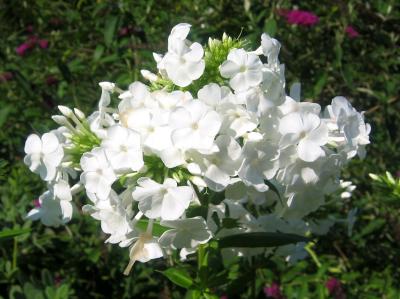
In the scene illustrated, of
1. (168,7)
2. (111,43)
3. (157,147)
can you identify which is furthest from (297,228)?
(168,7)

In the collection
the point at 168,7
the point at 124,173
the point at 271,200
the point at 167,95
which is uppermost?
the point at 167,95

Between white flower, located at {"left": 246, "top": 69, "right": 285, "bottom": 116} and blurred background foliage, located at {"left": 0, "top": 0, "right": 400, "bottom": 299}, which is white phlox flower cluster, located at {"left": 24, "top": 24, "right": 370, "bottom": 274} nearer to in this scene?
white flower, located at {"left": 246, "top": 69, "right": 285, "bottom": 116}

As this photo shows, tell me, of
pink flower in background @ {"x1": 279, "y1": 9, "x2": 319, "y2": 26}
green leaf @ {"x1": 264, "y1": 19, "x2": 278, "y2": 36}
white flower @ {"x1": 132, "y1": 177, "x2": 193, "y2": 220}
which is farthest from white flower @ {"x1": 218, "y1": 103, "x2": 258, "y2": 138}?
pink flower in background @ {"x1": 279, "y1": 9, "x2": 319, "y2": 26}

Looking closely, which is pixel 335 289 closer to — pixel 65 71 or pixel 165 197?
pixel 165 197

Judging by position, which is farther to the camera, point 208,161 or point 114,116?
point 114,116

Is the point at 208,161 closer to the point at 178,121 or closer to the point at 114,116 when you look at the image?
the point at 178,121

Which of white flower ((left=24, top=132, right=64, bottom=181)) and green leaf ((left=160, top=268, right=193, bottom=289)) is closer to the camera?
Result: white flower ((left=24, top=132, right=64, bottom=181))

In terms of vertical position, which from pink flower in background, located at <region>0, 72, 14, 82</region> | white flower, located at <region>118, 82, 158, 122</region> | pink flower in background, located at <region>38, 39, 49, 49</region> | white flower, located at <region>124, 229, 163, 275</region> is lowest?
pink flower in background, located at <region>0, 72, 14, 82</region>

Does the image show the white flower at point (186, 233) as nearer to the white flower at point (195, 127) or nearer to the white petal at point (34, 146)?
the white flower at point (195, 127)
